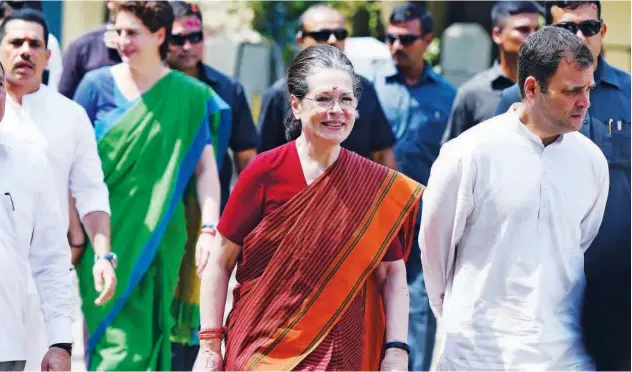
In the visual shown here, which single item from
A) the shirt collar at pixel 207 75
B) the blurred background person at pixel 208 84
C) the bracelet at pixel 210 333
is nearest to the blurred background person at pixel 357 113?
the blurred background person at pixel 208 84

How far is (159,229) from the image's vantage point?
287 inches

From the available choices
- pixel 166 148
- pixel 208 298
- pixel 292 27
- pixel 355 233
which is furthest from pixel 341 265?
pixel 292 27

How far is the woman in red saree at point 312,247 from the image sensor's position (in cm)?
510

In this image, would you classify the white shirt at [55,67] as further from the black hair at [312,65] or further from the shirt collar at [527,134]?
the shirt collar at [527,134]

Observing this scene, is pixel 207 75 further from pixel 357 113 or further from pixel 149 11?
pixel 149 11

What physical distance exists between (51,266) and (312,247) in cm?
97

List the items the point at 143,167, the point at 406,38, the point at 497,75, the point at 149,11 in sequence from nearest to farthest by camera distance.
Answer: the point at 149,11
the point at 143,167
the point at 497,75
the point at 406,38

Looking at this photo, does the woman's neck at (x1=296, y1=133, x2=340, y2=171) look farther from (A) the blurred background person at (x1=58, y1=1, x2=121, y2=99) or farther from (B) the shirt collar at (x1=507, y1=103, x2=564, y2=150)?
(A) the blurred background person at (x1=58, y1=1, x2=121, y2=99)

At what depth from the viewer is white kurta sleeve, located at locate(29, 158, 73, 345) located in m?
5.33

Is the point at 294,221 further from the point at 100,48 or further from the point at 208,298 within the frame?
the point at 100,48

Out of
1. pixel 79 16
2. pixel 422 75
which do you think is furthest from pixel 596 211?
pixel 79 16

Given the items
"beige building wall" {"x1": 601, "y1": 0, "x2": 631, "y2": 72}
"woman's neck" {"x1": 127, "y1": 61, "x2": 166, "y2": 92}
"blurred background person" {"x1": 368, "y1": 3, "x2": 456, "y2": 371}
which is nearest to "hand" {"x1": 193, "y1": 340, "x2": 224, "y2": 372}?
"woman's neck" {"x1": 127, "y1": 61, "x2": 166, "y2": 92}

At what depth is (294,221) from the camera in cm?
510

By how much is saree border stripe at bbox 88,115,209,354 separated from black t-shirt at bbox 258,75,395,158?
48cm
